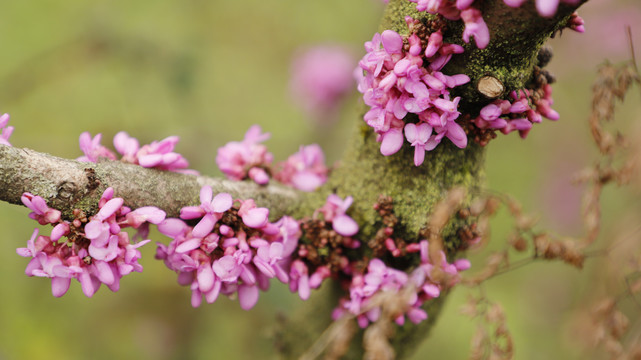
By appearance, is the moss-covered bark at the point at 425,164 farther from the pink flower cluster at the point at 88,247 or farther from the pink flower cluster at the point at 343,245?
the pink flower cluster at the point at 88,247

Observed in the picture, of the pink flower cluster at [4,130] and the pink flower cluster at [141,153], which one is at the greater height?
the pink flower cluster at [4,130]

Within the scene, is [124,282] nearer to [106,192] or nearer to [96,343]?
[96,343]

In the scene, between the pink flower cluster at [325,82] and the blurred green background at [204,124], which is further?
the pink flower cluster at [325,82]

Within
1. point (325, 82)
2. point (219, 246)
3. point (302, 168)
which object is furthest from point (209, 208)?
point (325, 82)

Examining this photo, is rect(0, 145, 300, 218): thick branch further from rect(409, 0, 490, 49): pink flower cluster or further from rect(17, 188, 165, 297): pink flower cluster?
rect(409, 0, 490, 49): pink flower cluster

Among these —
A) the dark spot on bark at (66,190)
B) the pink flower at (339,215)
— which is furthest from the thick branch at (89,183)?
the pink flower at (339,215)

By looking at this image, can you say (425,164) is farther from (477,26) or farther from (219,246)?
(219,246)

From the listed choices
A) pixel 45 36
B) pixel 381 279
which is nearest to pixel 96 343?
pixel 381 279
